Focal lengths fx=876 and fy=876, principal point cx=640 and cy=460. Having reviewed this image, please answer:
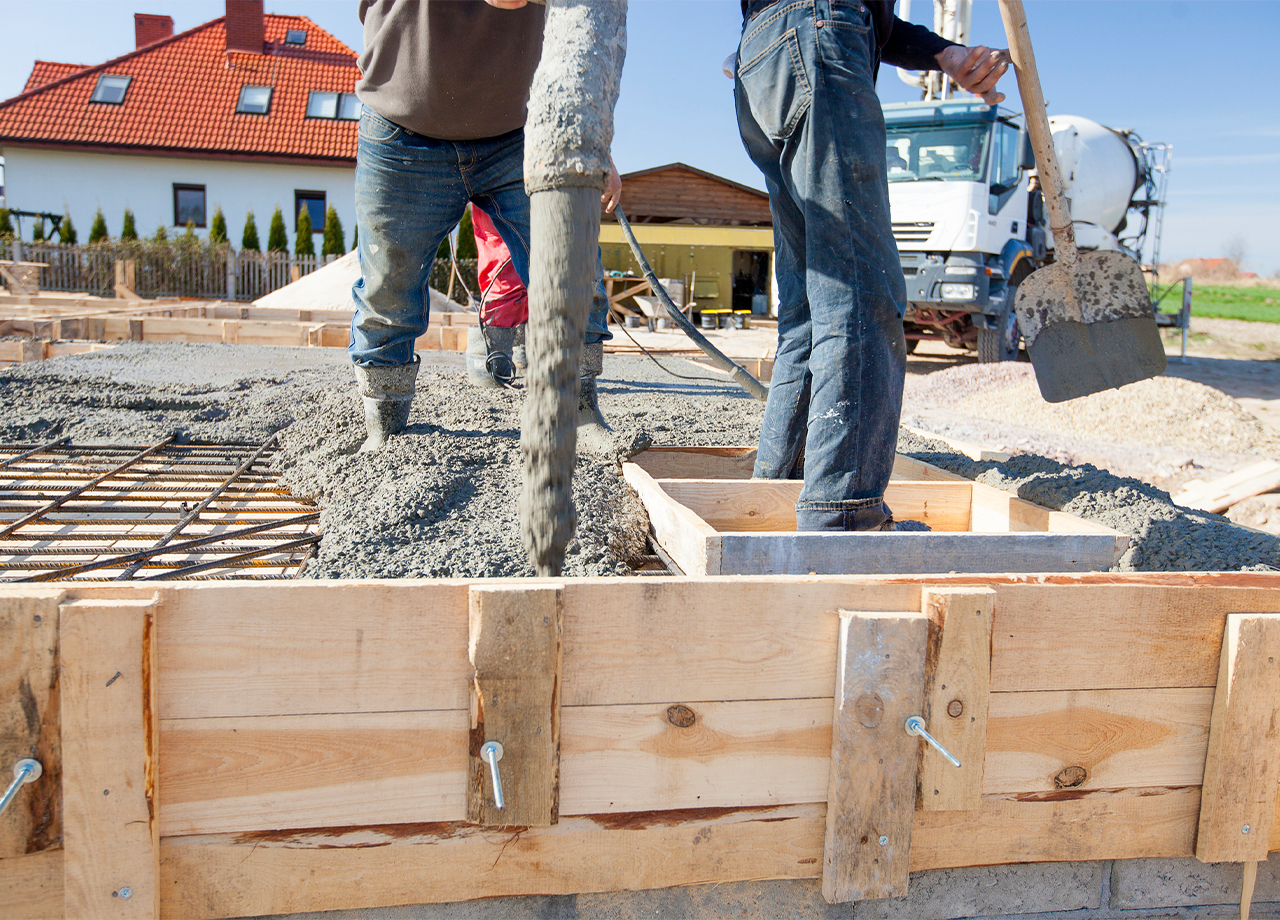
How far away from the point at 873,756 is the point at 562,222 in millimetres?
1019

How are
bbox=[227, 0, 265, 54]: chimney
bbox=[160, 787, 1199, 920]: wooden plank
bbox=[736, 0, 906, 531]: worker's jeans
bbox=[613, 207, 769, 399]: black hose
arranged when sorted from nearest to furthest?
1. bbox=[160, 787, 1199, 920]: wooden plank
2. bbox=[736, 0, 906, 531]: worker's jeans
3. bbox=[613, 207, 769, 399]: black hose
4. bbox=[227, 0, 265, 54]: chimney

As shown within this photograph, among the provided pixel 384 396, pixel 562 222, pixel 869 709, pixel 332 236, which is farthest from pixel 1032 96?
pixel 332 236

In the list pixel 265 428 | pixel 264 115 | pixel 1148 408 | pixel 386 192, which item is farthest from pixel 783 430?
pixel 264 115

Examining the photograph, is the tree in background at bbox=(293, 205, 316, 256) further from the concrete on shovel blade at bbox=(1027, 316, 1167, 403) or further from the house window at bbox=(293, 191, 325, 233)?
the concrete on shovel blade at bbox=(1027, 316, 1167, 403)

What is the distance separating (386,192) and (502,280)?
5.29 feet

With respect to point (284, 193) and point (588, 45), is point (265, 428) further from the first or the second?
point (284, 193)

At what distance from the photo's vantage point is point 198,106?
23656mm

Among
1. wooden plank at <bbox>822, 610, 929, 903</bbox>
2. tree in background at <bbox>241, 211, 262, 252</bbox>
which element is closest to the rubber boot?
wooden plank at <bbox>822, 610, 929, 903</bbox>

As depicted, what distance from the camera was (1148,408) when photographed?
6926 mm

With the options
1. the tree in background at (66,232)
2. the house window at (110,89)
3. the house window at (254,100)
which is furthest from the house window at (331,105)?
the tree in background at (66,232)

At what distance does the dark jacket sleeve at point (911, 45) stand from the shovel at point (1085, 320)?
0.34 m

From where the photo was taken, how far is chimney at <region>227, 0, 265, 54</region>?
80.7 ft

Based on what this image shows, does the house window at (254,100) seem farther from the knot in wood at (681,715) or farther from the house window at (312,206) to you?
the knot in wood at (681,715)

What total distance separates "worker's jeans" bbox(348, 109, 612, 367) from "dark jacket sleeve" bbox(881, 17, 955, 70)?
101 cm
